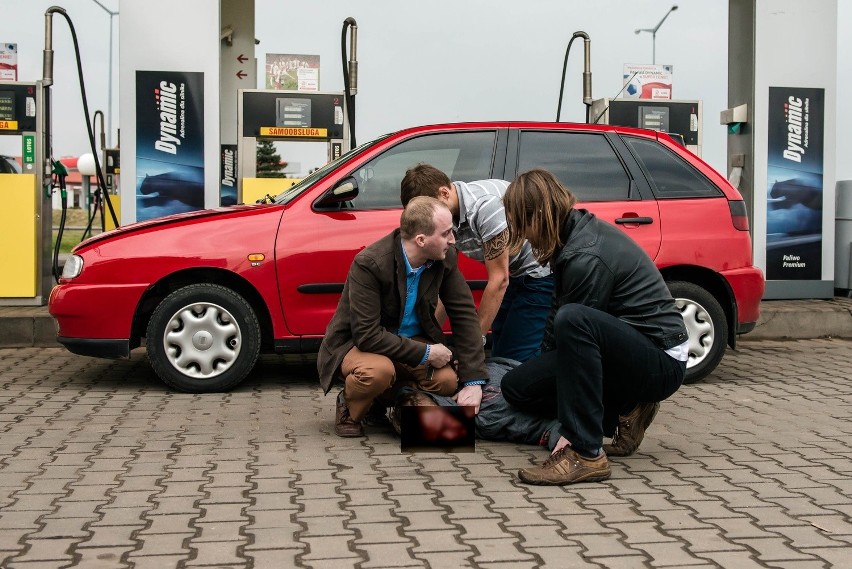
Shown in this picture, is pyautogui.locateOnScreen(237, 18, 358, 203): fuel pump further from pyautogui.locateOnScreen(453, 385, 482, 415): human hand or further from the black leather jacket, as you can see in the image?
the black leather jacket

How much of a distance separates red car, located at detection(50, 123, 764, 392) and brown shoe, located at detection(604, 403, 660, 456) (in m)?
2.39

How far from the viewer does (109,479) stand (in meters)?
5.12

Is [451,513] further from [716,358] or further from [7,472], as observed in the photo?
[716,358]

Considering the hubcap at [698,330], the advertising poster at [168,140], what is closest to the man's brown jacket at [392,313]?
the hubcap at [698,330]

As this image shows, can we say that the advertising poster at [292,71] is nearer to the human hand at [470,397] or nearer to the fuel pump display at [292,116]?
the fuel pump display at [292,116]

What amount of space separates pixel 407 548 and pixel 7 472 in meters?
2.17

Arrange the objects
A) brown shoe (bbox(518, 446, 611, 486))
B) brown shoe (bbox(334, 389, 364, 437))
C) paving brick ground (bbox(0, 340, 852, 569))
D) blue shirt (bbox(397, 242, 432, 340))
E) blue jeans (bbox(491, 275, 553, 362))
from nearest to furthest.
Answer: paving brick ground (bbox(0, 340, 852, 569)) < brown shoe (bbox(518, 446, 611, 486)) < blue shirt (bbox(397, 242, 432, 340)) < brown shoe (bbox(334, 389, 364, 437)) < blue jeans (bbox(491, 275, 553, 362))

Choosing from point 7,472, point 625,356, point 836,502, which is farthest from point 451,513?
point 7,472

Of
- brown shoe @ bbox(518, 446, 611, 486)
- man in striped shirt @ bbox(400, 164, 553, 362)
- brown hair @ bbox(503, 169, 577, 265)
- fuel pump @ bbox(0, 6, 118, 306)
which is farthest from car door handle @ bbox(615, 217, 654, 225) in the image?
fuel pump @ bbox(0, 6, 118, 306)

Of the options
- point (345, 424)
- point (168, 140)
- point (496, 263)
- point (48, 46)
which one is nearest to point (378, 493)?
point (345, 424)

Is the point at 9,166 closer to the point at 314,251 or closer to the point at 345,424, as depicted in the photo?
the point at 314,251

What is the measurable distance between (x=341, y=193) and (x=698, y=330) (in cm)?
257

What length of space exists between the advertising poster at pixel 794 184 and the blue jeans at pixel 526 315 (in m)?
5.96

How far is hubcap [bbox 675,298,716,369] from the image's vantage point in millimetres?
8062
